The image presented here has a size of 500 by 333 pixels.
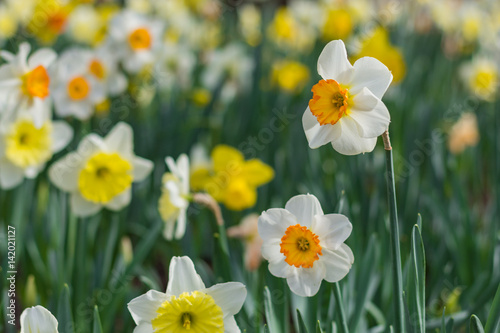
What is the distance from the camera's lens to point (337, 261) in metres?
0.92

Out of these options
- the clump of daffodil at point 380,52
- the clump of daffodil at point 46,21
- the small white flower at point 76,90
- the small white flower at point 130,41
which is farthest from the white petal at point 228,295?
the clump of daffodil at point 46,21

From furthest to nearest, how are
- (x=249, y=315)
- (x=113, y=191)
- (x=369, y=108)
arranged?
(x=113, y=191) < (x=249, y=315) < (x=369, y=108)

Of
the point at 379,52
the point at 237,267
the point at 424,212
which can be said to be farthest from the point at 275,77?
the point at 237,267

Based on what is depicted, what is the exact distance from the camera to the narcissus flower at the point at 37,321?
0.92 m

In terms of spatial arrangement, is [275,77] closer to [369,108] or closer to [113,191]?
[113,191]

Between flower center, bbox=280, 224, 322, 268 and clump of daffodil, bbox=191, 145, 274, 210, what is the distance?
0.81 m

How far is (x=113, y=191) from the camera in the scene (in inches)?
60.4

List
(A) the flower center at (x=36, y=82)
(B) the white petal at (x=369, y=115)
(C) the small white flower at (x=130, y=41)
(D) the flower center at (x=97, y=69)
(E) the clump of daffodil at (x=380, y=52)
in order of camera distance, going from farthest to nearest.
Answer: (E) the clump of daffodil at (x=380, y=52) → (C) the small white flower at (x=130, y=41) → (D) the flower center at (x=97, y=69) → (A) the flower center at (x=36, y=82) → (B) the white petal at (x=369, y=115)

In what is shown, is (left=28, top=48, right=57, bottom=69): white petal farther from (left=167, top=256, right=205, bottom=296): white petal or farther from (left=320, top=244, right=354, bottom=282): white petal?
(left=320, top=244, right=354, bottom=282): white petal

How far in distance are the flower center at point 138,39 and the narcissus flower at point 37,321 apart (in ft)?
5.21

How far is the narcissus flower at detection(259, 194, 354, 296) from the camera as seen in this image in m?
0.91

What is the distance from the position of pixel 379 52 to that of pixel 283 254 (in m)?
1.88

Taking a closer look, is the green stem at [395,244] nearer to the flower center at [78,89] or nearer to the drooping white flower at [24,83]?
the drooping white flower at [24,83]

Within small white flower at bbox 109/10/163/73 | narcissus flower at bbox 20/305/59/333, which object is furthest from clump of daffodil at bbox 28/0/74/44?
narcissus flower at bbox 20/305/59/333
